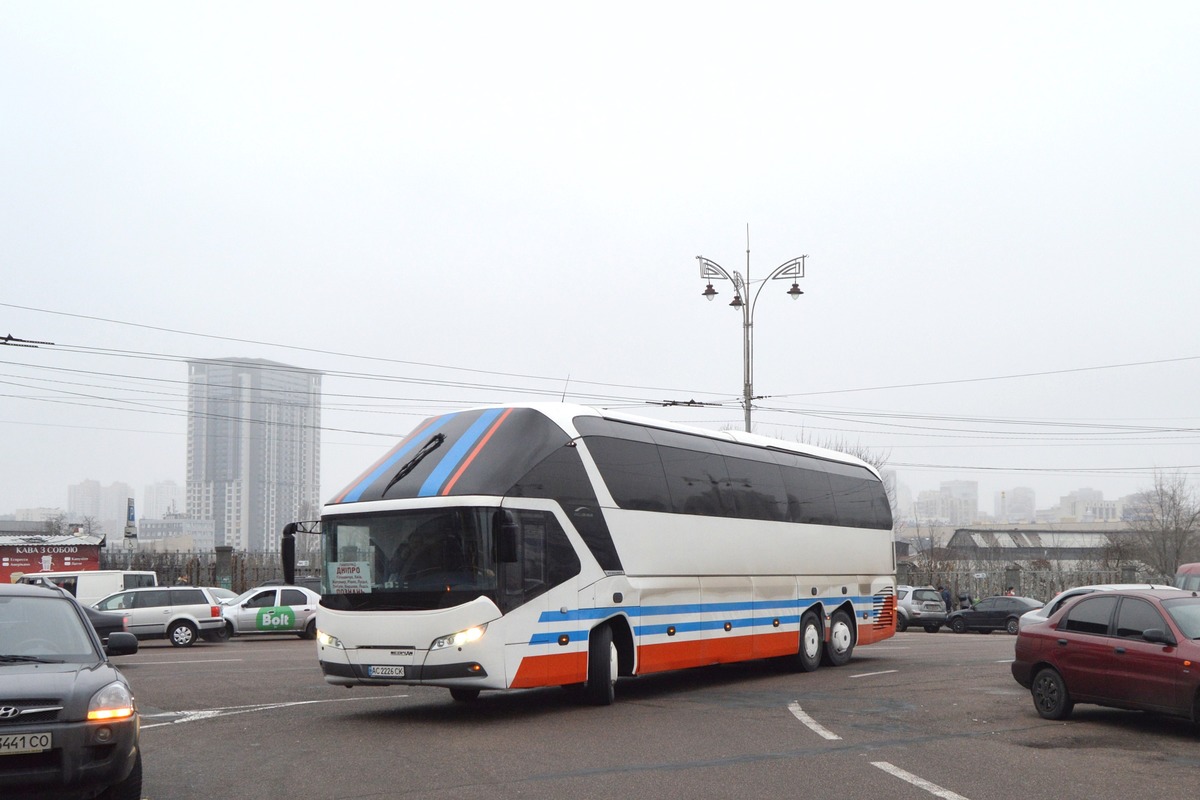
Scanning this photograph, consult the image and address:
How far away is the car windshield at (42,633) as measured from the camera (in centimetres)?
822

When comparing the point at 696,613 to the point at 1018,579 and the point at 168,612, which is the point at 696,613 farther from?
the point at 1018,579

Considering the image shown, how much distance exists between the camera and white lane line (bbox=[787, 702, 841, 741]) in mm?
11844

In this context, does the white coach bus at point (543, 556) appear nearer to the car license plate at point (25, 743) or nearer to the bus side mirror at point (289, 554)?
the bus side mirror at point (289, 554)

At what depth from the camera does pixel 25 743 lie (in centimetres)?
710

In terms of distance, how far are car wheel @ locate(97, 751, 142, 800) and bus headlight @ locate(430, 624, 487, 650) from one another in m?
5.41

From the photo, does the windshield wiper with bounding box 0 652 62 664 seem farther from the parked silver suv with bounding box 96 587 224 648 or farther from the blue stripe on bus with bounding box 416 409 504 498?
the parked silver suv with bounding box 96 587 224 648

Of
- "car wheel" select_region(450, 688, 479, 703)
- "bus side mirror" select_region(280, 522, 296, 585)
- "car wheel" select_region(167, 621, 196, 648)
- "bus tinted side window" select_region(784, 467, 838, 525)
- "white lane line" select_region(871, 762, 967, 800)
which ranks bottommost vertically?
"car wheel" select_region(167, 621, 196, 648)

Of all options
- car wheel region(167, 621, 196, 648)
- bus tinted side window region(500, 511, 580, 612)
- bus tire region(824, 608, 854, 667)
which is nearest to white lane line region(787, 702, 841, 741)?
bus tinted side window region(500, 511, 580, 612)

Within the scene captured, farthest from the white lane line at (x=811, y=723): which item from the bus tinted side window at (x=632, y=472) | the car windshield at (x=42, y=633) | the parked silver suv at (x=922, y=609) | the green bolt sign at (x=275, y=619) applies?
the parked silver suv at (x=922, y=609)

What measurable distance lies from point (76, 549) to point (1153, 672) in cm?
4042

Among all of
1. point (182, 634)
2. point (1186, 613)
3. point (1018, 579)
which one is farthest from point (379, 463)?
point (1018, 579)

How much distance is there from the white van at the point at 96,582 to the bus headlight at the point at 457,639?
25.0 metres

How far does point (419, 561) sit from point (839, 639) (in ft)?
34.7

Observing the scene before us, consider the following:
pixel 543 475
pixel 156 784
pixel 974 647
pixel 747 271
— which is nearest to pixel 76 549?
pixel 747 271
